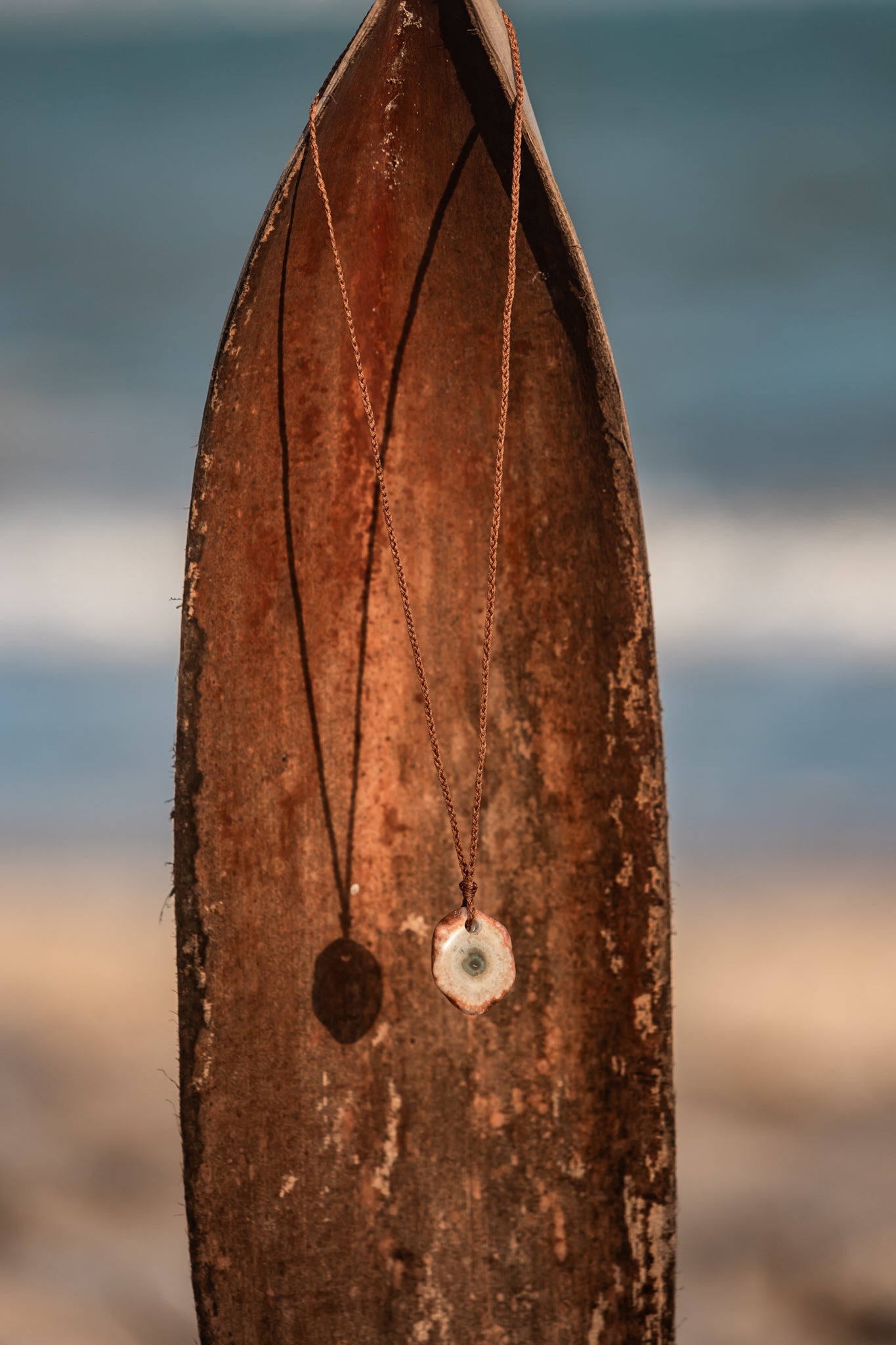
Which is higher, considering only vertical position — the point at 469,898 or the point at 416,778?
the point at 416,778

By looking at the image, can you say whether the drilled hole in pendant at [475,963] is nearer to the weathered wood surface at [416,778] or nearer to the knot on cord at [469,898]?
the knot on cord at [469,898]

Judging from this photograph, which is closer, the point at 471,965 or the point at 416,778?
the point at 471,965

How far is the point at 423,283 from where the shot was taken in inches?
39.6

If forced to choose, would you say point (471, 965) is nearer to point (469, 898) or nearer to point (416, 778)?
point (469, 898)

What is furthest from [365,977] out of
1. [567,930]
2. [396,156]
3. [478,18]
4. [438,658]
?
[478,18]

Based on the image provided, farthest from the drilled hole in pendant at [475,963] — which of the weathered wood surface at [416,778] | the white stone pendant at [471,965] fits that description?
the weathered wood surface at [416,778]

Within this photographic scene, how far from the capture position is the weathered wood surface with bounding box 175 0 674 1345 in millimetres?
917

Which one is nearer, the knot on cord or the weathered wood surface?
the knot on cord

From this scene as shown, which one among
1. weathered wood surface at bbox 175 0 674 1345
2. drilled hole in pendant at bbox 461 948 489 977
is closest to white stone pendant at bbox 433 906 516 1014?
drilled hole in pendant at bbox 461 948 489 977

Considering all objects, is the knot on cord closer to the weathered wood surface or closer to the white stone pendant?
the white stone pendant

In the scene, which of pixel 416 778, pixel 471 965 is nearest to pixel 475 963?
pixel 471 965

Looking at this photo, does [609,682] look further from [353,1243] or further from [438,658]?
[353,1243]

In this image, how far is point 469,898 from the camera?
2.68 feet

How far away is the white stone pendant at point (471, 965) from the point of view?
31.3 inches
